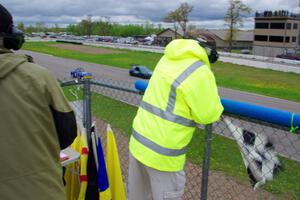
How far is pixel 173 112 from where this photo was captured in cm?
285

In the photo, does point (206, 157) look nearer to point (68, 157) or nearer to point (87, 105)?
point (68, 157)

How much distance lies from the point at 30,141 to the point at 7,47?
609 mm

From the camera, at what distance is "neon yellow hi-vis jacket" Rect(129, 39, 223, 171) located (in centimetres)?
273

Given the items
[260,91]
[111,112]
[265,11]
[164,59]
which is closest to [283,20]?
[265,11]

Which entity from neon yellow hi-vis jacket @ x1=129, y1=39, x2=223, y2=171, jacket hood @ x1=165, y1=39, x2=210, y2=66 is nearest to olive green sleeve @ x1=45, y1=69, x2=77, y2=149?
neon yellow hi-vis jacket @ x1=129, y1=39, x2=223, y2=171

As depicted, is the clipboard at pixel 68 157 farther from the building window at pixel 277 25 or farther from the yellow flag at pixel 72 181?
the building window at pixel 277 25

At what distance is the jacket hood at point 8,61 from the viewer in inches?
80.9

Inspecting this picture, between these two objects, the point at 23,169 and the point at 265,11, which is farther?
the point at 265,11

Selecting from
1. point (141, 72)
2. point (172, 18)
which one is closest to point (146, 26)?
point (172, 18)

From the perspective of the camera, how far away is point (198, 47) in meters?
2.90

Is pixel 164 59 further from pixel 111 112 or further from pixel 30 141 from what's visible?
pixel 111 112

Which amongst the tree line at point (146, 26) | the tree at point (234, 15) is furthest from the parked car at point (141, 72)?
the tree at point (234, 15)

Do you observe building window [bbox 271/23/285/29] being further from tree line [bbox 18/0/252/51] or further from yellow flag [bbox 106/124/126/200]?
yellow flag [bbox 106/124/126/200]

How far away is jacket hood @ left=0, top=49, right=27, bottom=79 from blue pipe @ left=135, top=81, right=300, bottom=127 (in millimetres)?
1567
